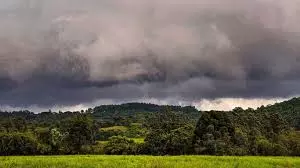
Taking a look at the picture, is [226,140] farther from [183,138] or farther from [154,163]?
[154,163]

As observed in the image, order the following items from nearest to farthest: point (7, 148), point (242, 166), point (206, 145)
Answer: point (242, 166) < point (206, 145) < point (7, 148)

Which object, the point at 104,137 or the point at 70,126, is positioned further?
the point at 104,137

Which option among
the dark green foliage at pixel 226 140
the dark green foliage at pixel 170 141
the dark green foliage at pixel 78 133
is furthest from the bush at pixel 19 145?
the dark green foliage at pixel 226 140

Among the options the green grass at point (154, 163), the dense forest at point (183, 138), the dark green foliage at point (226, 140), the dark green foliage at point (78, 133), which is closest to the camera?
the green grass at point (154, 163)

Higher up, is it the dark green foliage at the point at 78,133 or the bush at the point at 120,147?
the dark green foliage at the point at 78,133

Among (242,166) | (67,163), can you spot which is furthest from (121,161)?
(242,166)

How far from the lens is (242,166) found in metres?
39.8

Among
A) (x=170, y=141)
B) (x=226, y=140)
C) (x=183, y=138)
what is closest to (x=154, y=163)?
(x=226, y=140)

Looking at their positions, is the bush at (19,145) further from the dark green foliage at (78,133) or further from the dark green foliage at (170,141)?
the dark green foliage at (170,141)

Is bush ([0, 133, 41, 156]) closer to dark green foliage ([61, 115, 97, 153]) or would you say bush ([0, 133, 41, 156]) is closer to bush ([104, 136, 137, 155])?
dark green foliage ([61, 115, 97, 153])

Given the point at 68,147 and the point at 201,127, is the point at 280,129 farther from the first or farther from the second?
the point at 68,147

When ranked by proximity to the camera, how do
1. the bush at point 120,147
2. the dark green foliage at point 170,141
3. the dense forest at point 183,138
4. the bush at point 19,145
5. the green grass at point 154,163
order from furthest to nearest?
the bush at point 19,145 → the bush at point 120,147 → the dark green foliage at point 170,141 → the dense forest at point 183,138 → the green grass at point 154,163

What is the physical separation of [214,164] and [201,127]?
3540cm

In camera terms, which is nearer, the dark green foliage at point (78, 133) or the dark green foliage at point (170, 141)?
the dark green foliage at point (170, 141)
